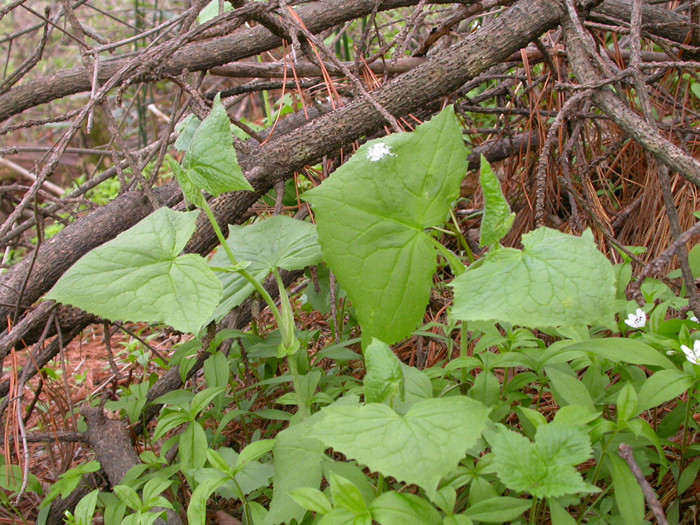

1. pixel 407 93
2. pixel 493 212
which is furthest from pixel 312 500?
pixel 407 93

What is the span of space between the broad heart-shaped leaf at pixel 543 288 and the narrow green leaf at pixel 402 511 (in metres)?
0.31

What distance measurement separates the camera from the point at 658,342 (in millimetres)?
1128

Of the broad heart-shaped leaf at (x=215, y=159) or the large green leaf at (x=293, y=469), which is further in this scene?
the broad heart-shaped leaf at (x=215, y=159)

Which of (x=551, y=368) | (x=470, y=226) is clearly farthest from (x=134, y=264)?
(x=470, y=226)

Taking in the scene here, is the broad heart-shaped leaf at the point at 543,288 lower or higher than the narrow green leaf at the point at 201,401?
higher

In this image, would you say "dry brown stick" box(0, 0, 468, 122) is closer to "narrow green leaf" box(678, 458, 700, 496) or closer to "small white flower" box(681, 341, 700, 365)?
"small white flower" box(681, 341, 700, 365)

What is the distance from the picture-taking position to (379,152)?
3.80ft

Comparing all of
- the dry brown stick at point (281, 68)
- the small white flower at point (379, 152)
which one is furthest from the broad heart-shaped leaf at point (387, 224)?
the dry brown stick at point (281, 68)

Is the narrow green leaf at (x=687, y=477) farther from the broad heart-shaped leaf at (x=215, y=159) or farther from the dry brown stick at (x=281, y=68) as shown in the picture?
the dry brown stick at (x=281, y=68)

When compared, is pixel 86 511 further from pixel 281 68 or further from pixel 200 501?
pixel 281 68

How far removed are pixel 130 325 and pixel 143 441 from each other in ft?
3.87

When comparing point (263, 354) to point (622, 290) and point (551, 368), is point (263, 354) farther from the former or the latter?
point (622, 290)

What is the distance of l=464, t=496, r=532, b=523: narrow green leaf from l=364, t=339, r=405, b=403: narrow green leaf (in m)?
0.22

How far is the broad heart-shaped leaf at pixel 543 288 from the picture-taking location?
90 cm
